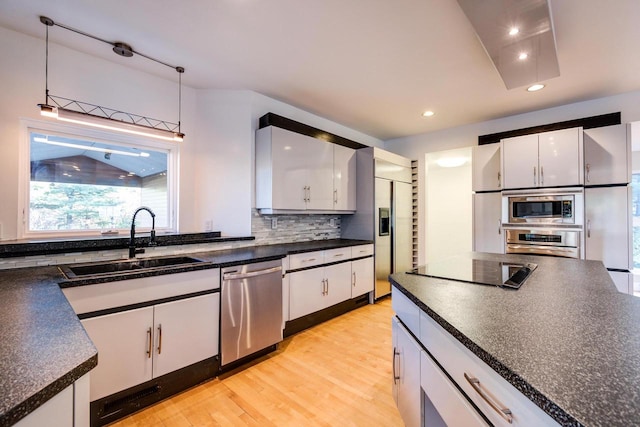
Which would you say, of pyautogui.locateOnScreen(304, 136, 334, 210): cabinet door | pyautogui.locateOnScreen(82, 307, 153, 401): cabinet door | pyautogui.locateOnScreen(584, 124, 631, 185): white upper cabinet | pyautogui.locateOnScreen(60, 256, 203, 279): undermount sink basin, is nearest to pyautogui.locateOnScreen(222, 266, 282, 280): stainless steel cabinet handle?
pyautogui.locateOnScreen(60, 256, 203, 279): undermount sink basin

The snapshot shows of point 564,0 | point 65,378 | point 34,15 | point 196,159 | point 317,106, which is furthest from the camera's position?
point 317,106

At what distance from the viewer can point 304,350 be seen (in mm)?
2637

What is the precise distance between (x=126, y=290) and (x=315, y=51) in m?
2.25

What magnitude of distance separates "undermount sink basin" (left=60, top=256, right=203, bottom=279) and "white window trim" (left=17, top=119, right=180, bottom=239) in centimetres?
50

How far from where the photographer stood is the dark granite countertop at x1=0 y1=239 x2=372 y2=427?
62 cm

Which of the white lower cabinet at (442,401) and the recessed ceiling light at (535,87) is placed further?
the recessed ceiling light at (535,87)

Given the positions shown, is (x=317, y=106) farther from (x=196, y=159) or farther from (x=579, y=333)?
(x=579, y=333)

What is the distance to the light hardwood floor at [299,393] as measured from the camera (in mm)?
1750

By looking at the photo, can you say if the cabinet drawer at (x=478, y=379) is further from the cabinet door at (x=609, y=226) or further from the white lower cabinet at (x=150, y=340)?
the cabinet door at (x=609, y=226)

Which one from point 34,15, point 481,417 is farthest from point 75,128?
point 481,417

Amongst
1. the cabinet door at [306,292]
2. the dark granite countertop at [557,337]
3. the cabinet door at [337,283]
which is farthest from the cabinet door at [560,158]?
the cabinet door at [306,292]

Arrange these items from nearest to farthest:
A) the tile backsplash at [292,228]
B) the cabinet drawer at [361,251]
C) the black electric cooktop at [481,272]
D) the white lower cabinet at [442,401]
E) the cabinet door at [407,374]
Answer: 1. the white lower cabinet at [442,401]
2. the cabinet door at [407,374]
3. the black electric cooktop at [481,272]
4. the tile backsplash at [292,228]
5. the cabinet drawer at [361,251]

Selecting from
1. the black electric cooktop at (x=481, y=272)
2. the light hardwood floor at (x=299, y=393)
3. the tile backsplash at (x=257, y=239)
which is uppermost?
the tile backsplash at (x=257, y=239)

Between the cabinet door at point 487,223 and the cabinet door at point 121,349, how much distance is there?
3808mm
